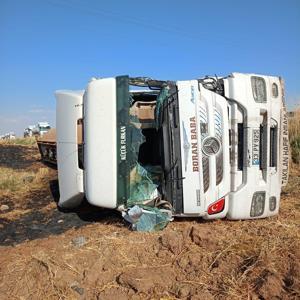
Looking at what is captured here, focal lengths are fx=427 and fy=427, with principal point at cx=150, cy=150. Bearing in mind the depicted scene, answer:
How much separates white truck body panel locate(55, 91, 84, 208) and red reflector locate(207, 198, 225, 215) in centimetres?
147

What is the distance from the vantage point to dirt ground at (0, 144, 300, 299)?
3.20 meters

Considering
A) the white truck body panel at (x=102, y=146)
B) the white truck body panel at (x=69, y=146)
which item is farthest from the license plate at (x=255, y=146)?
the white truck body panel at (x=69, y=146)

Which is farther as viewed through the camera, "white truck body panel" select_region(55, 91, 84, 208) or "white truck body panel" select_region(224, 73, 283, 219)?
"white truck body panel" select_region(55, 91, 84, 208)

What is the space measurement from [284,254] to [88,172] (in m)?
2.22

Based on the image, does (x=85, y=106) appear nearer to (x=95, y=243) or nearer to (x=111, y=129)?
(x=111, y=129)

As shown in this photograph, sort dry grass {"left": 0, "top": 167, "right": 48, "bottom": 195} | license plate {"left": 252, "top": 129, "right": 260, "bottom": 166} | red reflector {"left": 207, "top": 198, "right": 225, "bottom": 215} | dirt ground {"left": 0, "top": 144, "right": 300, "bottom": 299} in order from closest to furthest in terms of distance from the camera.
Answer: dirt ground {"left": 0, "top": 144, "right": 300, "bottom": 299}, red reflector {"left": 207, "top": 198, "right": 225, "bottom": 215}, license plate {"left": 252, "top": 129, "right": 260, "bottom": 166}, dry grass {"left": 0, "top": 167, "right": 48, "bottom": 195}

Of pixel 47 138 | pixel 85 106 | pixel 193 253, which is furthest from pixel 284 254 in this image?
pixel 47 138

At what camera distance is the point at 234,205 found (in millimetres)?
4688

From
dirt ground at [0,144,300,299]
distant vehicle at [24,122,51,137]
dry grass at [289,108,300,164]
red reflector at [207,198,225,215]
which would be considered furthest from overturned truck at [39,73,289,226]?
distant vehicle at [24,122,51,137]

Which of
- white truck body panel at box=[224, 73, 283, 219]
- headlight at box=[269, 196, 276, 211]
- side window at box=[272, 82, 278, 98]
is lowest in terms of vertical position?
headlight at box=[269, 196, 276, 211]

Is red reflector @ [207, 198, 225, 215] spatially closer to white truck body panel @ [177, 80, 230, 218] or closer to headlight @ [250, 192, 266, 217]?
white truck body panel @ [177, 80, 230, 218]

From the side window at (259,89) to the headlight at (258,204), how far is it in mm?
1047

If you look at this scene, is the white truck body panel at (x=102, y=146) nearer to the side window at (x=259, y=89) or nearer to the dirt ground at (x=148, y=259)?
the dirt ground at (x=148, y=259)

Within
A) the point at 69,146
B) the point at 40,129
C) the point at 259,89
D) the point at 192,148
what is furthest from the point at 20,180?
the point at 40,129
